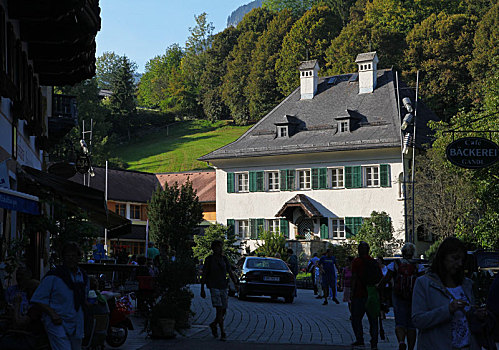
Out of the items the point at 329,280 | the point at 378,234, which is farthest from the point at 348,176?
the point at 329,280

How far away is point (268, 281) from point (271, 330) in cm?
1004

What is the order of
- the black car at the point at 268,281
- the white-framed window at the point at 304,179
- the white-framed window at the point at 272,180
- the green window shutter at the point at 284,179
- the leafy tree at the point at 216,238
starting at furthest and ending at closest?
the white-framed window at the point at 272,180 → the green window shutter at the point at 284,179 → the white-framed window at the point at 304,179 → the leafy tree at the point at 216,238 → the black car at the point at 268,281

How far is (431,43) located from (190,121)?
158 ft

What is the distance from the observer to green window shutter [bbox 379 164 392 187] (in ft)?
175

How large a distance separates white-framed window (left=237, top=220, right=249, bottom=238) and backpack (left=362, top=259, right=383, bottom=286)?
44350mm

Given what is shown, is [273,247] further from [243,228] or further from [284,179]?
[243,228]

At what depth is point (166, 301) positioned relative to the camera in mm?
16094

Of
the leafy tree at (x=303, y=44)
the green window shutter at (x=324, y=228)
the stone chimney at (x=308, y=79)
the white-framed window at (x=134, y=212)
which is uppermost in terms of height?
the leafy tree at (x=303, y=44)

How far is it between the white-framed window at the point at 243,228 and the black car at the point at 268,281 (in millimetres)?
30906

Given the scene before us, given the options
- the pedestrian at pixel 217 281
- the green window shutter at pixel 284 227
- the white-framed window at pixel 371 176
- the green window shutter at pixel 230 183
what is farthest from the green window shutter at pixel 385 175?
the pedestrian at pixel 217 281

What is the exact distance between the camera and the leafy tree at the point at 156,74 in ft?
461

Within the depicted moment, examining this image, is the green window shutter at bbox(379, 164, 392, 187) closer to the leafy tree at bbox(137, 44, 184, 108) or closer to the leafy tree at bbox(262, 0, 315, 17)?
the leafy tree at bbox(262, 0, 315, 17)

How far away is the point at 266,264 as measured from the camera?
→ 1113 inches

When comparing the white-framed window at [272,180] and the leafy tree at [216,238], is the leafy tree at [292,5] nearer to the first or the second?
the white-framed window at [272,180]
